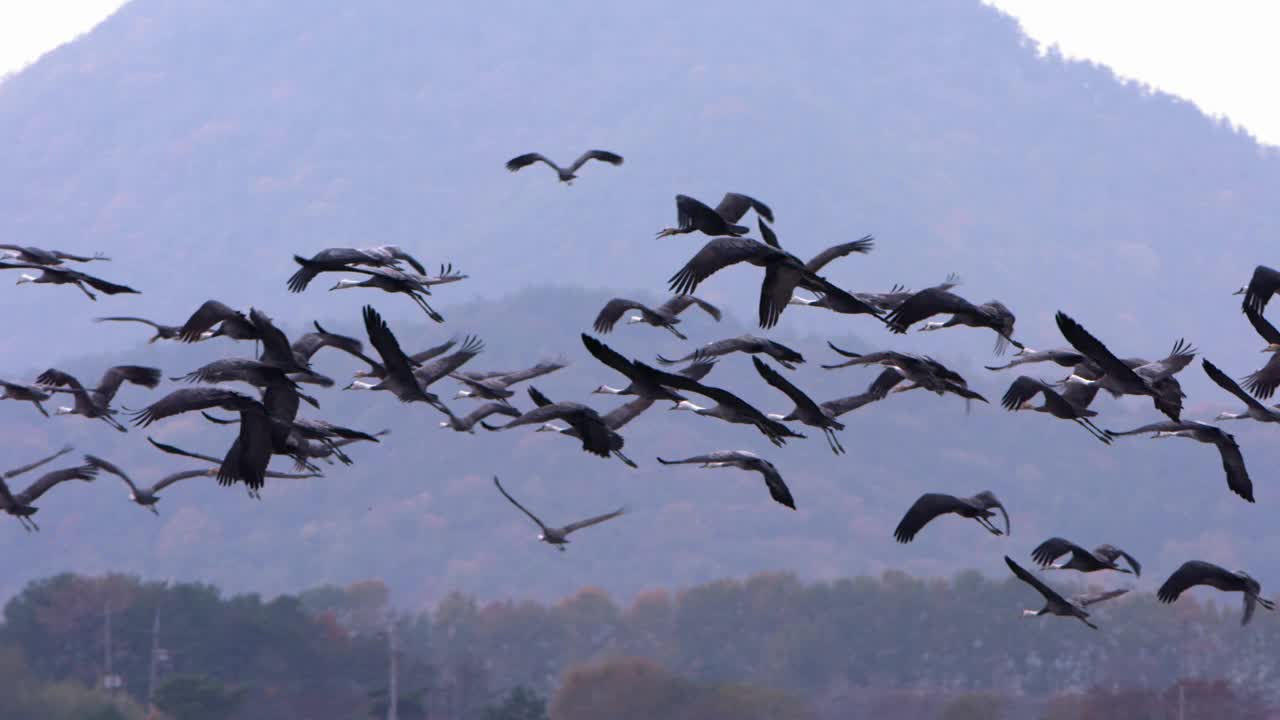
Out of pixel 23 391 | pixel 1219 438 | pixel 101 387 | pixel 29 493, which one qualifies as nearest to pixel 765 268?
pixel 1219 438

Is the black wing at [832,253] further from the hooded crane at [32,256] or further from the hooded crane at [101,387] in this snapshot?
the hooded crane at [32,256]

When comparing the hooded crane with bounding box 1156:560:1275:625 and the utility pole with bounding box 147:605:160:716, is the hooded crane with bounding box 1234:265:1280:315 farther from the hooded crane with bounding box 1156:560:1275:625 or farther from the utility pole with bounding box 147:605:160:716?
the utility pole with bounding box 147:605:160:716

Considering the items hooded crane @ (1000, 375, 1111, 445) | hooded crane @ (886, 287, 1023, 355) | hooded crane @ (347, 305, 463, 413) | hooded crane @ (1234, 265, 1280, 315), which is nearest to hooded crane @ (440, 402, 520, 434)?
hooded crane @ (347, 305, 463, 413)

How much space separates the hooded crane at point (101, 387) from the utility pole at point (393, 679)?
110 meters

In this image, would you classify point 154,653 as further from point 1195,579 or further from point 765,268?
point 765,268

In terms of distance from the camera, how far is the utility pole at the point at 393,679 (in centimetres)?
13988

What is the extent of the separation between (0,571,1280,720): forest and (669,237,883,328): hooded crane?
9626 centimetres

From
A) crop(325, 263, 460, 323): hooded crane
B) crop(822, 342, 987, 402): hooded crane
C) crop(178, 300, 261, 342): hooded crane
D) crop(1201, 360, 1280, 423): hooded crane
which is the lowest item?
crop(1201, 360, 1280, 423): hooded crane

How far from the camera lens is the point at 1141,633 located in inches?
7407

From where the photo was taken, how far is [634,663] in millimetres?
145125

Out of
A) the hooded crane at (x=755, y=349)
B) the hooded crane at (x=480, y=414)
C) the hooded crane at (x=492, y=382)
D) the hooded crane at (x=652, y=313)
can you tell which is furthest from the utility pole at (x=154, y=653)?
the hooded crane at (x=755, y=349)

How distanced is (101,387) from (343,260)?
25.5 ft

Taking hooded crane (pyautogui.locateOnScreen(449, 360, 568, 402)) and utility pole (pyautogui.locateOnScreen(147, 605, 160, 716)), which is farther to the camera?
utility pole (pyautogui.locateOnScreen(147, 605, 160, 716))

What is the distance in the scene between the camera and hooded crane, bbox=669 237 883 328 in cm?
2197
